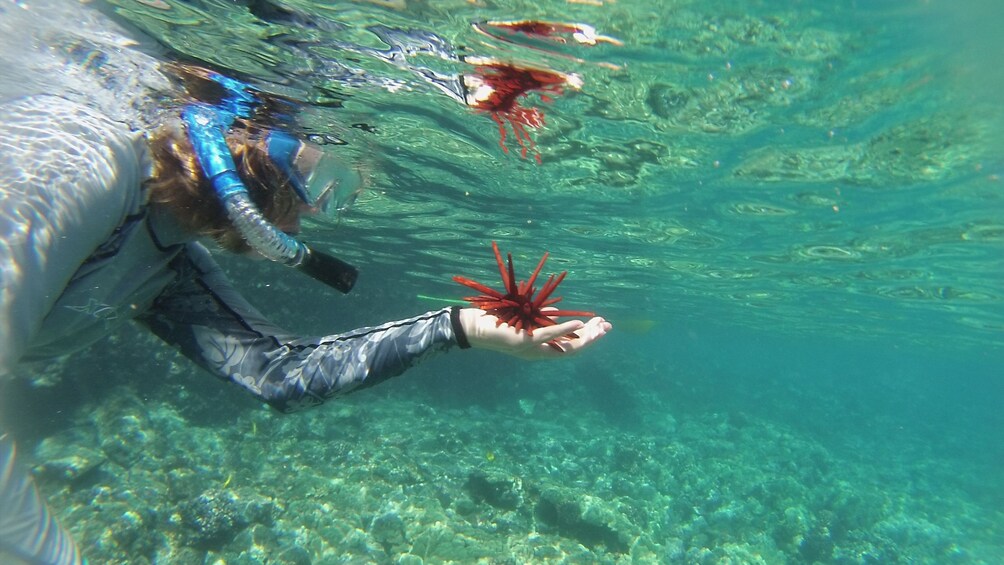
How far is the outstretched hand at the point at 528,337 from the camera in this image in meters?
2.34

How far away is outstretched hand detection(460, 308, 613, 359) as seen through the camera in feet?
7.66

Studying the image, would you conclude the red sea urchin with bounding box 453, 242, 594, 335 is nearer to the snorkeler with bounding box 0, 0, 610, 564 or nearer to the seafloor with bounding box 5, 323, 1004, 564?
the snorkeler with bounding box 0, 0, 610, 564

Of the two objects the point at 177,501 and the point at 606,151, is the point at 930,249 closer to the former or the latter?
the point at 606,151

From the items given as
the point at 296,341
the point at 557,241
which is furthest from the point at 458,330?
the point at 557,241

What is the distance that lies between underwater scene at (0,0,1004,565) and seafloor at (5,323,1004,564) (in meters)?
0.08

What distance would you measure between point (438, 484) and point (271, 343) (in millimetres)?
9923

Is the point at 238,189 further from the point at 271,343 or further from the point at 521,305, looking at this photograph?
the point at 521,305

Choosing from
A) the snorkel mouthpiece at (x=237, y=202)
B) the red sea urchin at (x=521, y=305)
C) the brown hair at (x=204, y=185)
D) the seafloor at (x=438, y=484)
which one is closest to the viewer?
the red sea urchin at (x=521, y=305)

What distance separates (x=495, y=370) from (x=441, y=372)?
298 centimetres

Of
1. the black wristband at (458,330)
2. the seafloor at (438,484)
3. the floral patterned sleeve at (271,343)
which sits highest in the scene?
the black wristband at (458,330)

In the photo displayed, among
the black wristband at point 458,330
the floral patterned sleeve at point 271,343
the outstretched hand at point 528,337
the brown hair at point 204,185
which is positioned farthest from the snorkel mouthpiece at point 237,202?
the outstretched hand at point 528,337

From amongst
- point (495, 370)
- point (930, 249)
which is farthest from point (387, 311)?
point (930, 249)

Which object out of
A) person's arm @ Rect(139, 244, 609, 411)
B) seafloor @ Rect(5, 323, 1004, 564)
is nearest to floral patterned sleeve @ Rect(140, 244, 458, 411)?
person's arm @ Rect(139, 244, 609, 411)

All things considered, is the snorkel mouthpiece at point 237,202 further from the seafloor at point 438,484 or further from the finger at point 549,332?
the seafloor at point 438,484
